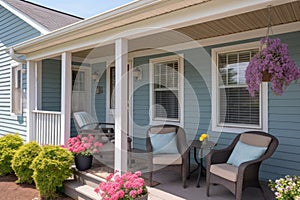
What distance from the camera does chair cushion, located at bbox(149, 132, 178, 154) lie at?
158 inches

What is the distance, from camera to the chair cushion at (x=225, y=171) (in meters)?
2.98

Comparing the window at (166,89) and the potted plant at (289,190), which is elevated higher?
the window at (166,89)

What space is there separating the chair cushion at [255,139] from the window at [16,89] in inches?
239

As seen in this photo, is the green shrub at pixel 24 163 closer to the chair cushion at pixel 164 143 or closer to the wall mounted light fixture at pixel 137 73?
the chair cushion at pixel 164 143

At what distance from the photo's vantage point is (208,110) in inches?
179

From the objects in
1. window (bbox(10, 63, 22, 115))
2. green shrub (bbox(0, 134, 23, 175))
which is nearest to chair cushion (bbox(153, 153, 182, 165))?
green shrub (bbox(0, 134, 23, 175))

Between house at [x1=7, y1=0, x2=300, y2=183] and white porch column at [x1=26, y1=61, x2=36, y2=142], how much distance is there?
2cm

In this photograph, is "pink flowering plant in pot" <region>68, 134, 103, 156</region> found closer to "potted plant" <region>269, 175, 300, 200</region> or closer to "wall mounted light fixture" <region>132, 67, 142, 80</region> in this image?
"wall mounted light fixture" <region>132, 67, 142, 80</region>

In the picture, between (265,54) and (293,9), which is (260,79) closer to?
(265,54)

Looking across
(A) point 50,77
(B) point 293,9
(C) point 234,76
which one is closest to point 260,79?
(B) point 293,9

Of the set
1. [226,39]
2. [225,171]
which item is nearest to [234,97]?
[226,39]

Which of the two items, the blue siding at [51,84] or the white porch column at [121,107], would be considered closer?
the white porch column at [121,107]

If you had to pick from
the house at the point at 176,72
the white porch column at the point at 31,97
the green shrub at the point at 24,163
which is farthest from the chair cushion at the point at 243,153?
the white porch column at the point at 31,97

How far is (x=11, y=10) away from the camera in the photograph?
7.13 metres
